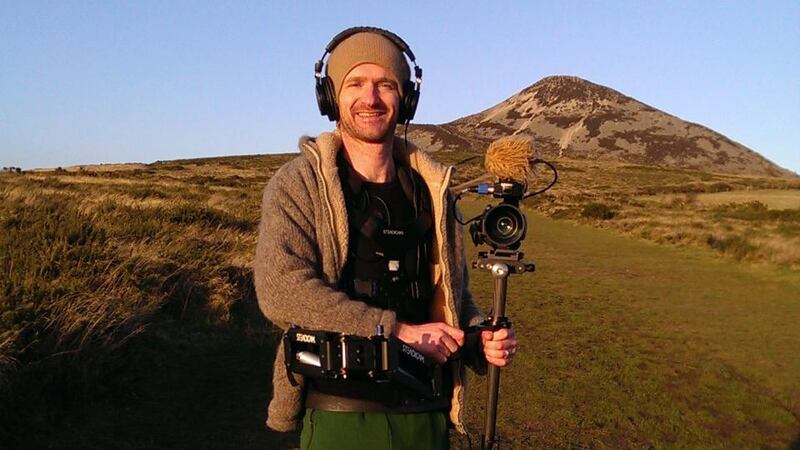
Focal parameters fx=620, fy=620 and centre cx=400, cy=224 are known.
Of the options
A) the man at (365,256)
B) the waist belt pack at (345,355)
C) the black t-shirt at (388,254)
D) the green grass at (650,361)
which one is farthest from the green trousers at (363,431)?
the green grass at (650,361)

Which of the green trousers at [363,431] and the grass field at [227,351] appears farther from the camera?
the grass field at [227,351]

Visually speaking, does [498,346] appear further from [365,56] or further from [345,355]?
[365,56]

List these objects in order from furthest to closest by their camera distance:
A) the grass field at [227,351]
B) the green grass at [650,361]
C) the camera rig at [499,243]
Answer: the green grass at [650,361] < the grass field at [227,351] < the camera rig at [499,243]

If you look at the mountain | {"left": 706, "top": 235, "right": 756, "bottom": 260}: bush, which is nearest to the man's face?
{"left": 706, "top": 235, "right": 756, "bottom": 260}: bush

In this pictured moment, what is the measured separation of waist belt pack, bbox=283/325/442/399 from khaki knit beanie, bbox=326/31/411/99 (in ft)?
2.97

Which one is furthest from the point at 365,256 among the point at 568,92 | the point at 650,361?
the point at 568,92

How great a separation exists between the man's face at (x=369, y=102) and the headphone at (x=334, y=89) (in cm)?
9

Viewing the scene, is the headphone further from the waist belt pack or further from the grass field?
the grass field

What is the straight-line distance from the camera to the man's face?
7.03 feet

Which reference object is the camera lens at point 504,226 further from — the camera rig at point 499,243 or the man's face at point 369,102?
the man's face at point 369,102

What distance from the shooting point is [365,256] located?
6.89 ft

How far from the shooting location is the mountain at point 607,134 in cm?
11238

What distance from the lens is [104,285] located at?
17.7 feet

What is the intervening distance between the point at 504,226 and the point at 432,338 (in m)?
0.56
